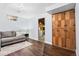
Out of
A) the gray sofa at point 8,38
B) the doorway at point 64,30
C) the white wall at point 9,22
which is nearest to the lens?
the doorway at point 64,30

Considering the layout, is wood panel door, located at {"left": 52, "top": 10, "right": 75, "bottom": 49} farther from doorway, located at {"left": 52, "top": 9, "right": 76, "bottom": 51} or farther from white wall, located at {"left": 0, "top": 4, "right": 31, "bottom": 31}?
white wall, located at {"left": 0, "top": 4, "right": 31, "bottom": 31}

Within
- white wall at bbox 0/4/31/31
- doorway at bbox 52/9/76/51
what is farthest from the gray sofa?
doorway at bbox 52/9/76/51

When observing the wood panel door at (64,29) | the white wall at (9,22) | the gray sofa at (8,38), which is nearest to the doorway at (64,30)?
the wood panel door at (64,29)

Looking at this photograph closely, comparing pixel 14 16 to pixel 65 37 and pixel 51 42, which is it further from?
pixel 65 37

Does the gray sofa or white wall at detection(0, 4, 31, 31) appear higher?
white wall at detection(0, 4, 31, 31)

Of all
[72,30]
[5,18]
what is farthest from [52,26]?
[5,18]

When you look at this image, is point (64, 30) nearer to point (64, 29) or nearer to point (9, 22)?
point (64, 29)

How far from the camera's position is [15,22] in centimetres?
682

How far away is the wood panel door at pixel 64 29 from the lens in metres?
3.87

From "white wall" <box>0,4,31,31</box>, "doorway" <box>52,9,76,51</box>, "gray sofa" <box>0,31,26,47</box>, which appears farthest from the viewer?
"white wall" <box>0,4,31,31</box>

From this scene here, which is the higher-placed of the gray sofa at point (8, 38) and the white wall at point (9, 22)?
the white wall at point (9, 22)

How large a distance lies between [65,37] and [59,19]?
98cm

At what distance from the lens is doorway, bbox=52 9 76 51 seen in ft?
12.7

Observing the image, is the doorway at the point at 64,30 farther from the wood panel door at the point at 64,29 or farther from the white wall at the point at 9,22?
the white wall at the point at 9,22
